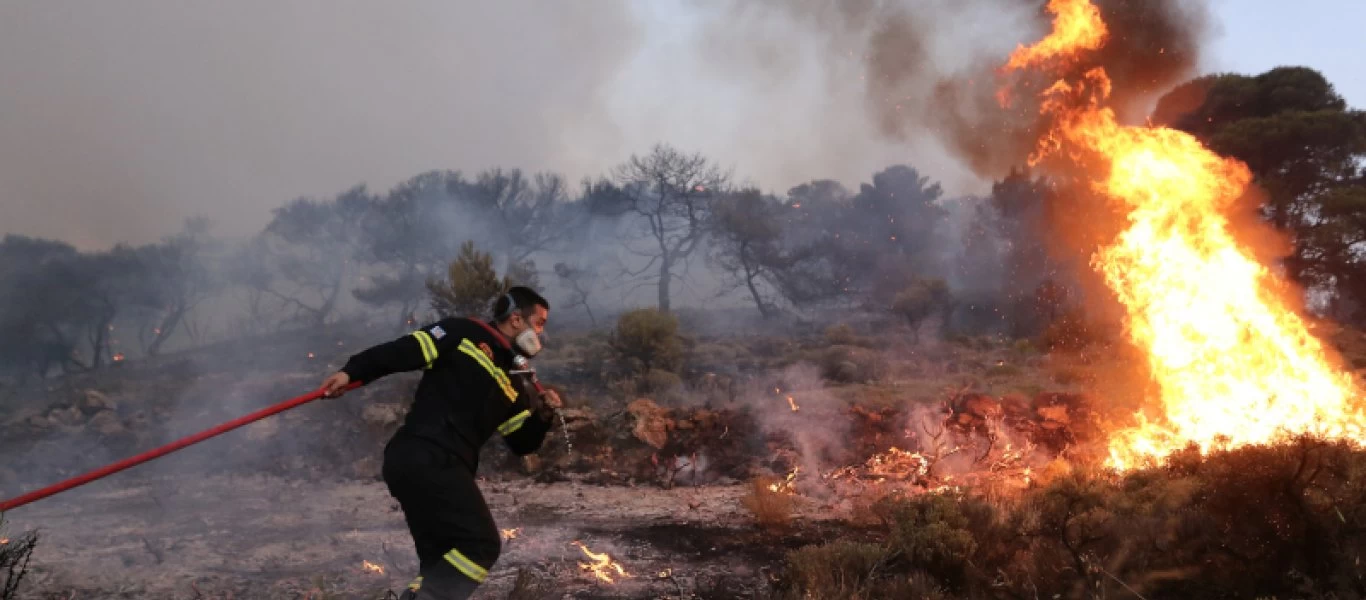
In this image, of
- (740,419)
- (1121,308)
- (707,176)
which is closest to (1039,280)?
(1121,308)

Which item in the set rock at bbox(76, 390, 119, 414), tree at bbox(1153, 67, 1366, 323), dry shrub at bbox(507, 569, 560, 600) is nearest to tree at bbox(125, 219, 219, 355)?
rock at bbox(76, 390, 119, 414)

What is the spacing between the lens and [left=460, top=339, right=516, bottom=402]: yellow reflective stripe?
13.0 ft

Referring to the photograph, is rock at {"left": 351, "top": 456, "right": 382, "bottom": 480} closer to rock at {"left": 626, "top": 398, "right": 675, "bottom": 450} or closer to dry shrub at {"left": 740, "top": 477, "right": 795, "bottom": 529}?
rock at {"left": 626, "top": 398, "right": 675, "bottom": 450}

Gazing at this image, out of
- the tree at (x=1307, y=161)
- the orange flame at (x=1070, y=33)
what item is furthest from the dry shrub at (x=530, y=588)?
the tree at (x=1307, y=161)

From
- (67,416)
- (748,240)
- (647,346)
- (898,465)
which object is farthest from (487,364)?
(748,240)

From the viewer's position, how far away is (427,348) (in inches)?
154

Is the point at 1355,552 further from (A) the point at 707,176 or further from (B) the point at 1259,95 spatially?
(A) the point at 707,176

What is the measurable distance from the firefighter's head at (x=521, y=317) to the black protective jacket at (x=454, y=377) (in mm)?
118

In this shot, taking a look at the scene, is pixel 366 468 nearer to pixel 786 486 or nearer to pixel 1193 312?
pixel 786 486

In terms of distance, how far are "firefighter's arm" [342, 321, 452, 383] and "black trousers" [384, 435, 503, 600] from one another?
425mm

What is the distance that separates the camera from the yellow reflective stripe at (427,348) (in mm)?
3889

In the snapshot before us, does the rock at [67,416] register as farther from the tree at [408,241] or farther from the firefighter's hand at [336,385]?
the tree at [408,241]

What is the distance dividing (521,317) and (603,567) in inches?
94.1

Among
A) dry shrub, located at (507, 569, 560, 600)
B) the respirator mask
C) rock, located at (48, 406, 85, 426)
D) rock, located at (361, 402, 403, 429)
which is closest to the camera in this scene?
the respirator mask
